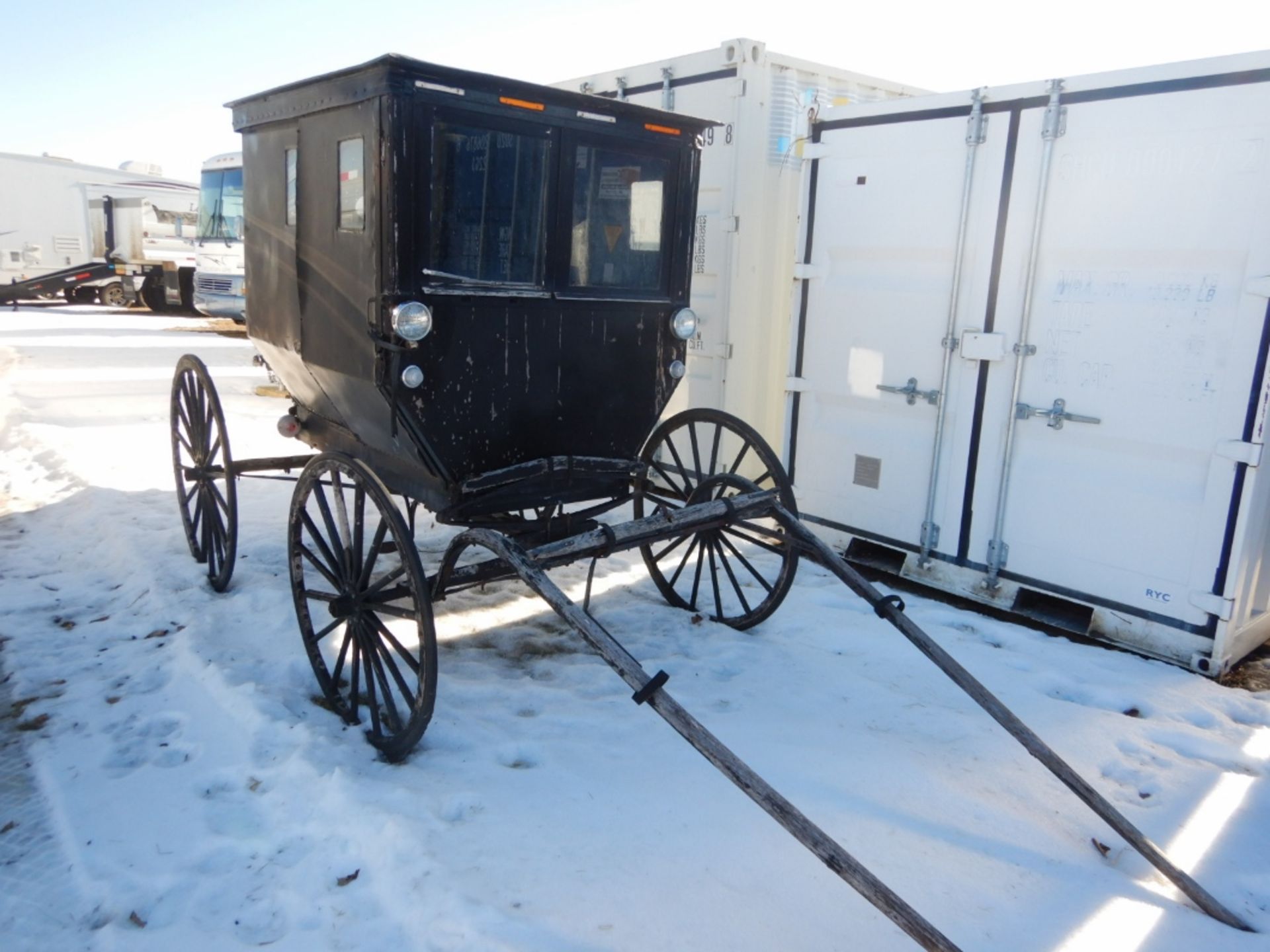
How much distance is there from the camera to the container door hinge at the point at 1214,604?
4477 mm

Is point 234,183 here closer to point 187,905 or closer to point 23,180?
point 23,180

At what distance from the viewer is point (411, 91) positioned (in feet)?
11.2

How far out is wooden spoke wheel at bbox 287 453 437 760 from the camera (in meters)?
3.38

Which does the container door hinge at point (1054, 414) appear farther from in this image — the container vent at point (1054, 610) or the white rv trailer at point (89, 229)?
the white rv trailer at point (89, 229)

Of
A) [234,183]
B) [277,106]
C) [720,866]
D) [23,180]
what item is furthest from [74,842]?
[23,180]

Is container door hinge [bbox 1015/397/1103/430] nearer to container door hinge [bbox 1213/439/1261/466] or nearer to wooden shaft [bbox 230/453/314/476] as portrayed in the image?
container door hinge [bbox 1213/439/1261/466]

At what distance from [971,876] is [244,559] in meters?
4.46

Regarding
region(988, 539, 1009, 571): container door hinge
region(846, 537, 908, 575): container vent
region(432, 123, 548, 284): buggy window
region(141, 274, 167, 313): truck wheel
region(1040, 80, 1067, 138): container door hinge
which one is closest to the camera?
region(432, 123, 548, 284): buggy window

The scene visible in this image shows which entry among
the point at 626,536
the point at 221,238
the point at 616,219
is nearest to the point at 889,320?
the point at 616,219

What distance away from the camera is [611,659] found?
2.93m

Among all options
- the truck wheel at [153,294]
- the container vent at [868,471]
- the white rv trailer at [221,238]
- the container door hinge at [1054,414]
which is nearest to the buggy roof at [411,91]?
the container door hinge at [1054,414]

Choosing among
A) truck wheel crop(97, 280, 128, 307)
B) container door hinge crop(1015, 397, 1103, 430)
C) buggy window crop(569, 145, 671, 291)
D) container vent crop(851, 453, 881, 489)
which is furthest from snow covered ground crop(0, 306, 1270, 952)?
truck wheel crop(97, 280, 128, 307)

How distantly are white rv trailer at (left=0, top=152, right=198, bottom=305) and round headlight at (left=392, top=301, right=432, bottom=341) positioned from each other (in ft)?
71.3

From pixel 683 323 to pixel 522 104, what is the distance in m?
1.24
